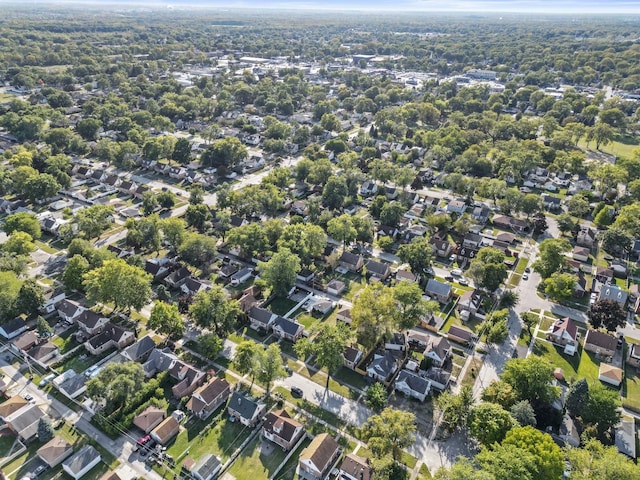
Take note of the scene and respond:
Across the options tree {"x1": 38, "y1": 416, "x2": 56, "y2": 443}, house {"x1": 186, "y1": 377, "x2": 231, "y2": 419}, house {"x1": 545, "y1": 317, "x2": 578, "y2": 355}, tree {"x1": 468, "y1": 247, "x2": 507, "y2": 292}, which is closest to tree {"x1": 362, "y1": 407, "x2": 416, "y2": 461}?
house {"x1": 186, "y1": 377, "x2": 231, "y2": 419}

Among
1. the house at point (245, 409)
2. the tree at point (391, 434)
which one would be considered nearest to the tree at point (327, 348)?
the house at point (245, 409)

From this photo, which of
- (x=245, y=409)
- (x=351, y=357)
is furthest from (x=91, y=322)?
(x=351, y=357)

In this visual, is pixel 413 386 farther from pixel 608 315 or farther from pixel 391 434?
pixel 608 315

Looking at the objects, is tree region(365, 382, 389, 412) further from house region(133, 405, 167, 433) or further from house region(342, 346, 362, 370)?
house region(133, 405, 167, 433)

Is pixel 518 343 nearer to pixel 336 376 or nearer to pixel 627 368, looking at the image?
pixel 627 368

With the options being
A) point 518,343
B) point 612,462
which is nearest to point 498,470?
point 612,462
